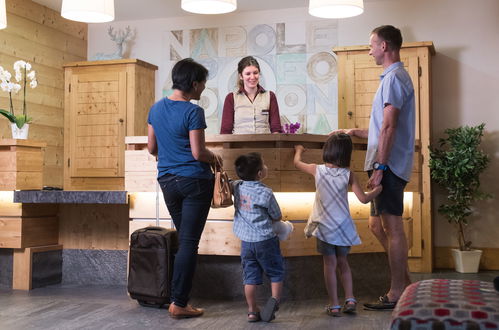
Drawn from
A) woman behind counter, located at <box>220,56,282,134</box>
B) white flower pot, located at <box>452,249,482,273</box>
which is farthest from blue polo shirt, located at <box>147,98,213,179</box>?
white flower pot, located at <box>452,249,482,273</box>

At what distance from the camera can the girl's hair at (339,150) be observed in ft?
12.1

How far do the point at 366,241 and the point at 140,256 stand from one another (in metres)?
1.50

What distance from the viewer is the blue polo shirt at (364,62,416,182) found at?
11.5 ft

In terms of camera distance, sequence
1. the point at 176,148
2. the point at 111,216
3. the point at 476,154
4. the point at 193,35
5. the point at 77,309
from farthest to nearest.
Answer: the point at 193,35 → the point at 476,154 → the point at 111,216 → the point at 77,309 → the point at 176,148

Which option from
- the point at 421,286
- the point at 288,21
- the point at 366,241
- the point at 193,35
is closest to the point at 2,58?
the point at 193,35

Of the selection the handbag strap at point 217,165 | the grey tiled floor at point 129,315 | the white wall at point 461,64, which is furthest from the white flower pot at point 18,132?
the white wall at point 461,64

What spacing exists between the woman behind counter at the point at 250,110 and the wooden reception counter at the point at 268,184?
2.15ft

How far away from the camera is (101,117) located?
6941mm

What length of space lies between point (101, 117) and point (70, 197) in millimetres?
2509

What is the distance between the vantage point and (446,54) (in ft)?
20.8

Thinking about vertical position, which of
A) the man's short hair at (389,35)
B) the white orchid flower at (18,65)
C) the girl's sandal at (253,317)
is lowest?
the girl's sandal at (253,317)

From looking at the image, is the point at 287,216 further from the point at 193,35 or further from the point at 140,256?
the point at 193,35

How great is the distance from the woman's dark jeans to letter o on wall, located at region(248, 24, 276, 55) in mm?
3731

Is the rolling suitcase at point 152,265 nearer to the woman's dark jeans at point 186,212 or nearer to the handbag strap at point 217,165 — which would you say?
the woman's dark jeans at point 186,212
